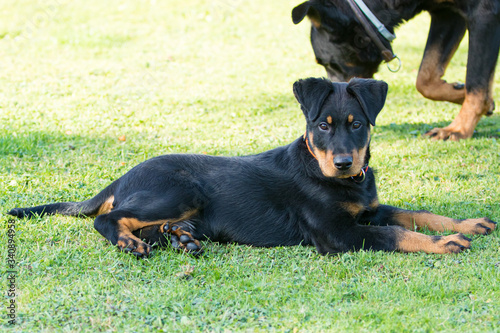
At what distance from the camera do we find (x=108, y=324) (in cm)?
329

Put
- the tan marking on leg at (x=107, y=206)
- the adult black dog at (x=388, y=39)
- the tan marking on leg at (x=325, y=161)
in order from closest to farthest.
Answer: the tan marking on leg at (x=325, y=161) → the tan marking on leg at (x=107, y=206) → the adult black dog at (x=388, y=39)

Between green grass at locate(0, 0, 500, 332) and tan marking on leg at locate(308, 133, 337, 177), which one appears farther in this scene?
tan marking on leg at locate(308, 133, 337, 177)

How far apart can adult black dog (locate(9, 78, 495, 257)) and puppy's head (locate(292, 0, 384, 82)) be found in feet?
8.81

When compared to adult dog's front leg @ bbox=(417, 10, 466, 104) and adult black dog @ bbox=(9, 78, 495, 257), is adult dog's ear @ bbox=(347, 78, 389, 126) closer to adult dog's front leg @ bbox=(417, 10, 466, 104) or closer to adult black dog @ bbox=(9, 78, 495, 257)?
adult black dog @ bbox=(9, 78, 495, 257)

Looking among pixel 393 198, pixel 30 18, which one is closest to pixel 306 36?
pixel 30 18

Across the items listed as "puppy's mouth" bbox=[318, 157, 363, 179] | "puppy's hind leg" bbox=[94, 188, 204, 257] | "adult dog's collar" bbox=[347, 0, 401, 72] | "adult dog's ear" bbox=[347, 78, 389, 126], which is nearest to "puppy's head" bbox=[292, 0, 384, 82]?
"adult dog's collar" bbox=[347, 0, 401, 72]

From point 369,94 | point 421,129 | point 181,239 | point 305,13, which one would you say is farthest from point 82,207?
point 421,129

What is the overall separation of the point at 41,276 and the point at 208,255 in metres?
1.20

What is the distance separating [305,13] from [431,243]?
3.38m

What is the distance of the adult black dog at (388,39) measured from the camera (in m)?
7.04

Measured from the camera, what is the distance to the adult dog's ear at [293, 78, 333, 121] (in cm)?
442

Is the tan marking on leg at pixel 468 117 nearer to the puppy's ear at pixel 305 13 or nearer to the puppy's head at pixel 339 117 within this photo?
the puppy's ear at pixel 305 13

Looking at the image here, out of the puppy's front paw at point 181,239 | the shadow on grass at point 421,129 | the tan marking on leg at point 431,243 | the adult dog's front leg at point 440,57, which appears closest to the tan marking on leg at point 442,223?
the tan marking on leg at point 431,243

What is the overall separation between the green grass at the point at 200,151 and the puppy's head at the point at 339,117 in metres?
0.74
